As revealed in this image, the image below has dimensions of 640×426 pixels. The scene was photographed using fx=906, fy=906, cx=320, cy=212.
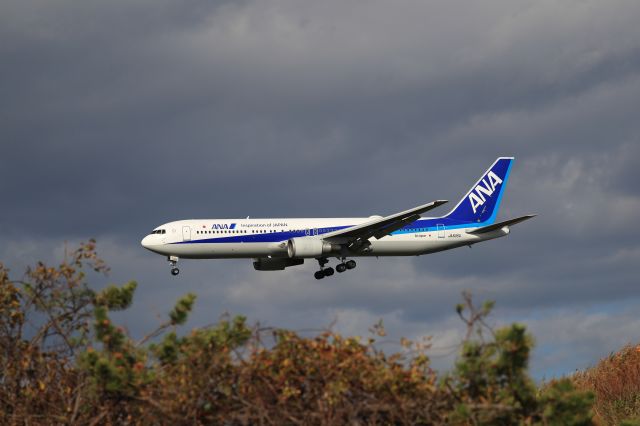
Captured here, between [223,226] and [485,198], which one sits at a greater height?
[485,198]

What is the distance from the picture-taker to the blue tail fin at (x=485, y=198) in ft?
264

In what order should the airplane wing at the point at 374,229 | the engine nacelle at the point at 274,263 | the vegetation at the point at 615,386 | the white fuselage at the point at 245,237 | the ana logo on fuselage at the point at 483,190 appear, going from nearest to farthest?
the vegetation at the point at 615,386, the airplane wing at the point at 374,229, the white fuselage at the point at 245,237, the engine nacelle at the point at 274,263, the ana logo on fuselage at the point at 483,190

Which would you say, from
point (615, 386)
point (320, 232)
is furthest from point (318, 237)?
point (615, 386)

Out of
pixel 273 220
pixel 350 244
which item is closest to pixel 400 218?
pixel 350 244

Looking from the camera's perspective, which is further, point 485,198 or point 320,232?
point 485,198

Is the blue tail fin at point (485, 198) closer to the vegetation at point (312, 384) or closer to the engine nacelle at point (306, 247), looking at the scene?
the engine nacelle at point (306, 247)

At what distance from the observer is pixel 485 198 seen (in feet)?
274

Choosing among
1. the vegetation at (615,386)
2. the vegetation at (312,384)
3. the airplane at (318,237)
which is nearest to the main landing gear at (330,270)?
the airplane at (318,237)

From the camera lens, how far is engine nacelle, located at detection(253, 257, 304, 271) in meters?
73.3

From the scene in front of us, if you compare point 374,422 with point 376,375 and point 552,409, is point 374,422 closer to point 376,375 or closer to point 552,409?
point 376,375

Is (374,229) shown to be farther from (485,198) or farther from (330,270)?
(485,198)

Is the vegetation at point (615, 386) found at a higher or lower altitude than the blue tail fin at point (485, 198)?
lower

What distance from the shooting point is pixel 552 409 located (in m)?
12.1

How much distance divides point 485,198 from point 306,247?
23158 mm
